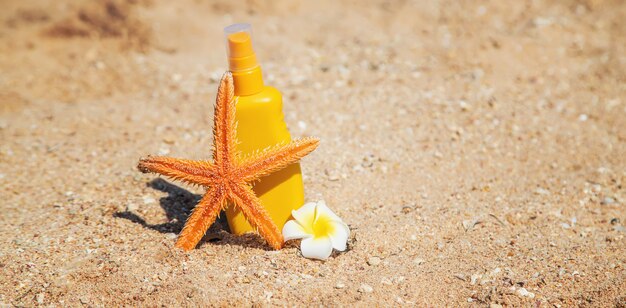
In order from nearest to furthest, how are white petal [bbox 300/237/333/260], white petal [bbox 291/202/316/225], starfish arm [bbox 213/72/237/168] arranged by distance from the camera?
starfish arm [bbox 213/72/237/168] < white petal [bbox 300/237/333/260] < white petal [bbox 291/202/316/225]

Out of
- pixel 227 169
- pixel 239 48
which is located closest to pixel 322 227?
pixel 227 169

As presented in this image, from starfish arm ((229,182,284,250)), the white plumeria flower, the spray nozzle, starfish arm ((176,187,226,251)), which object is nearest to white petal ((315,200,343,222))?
the white plumeria flower

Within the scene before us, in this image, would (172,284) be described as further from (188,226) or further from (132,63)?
(132,63)

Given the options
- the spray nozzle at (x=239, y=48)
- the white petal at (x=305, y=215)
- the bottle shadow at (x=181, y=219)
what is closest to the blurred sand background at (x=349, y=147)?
the bottle shadow at (x=181, y=219)

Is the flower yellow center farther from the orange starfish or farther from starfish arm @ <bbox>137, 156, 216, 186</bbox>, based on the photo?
starfish arm @ <bbox>137, 156, 216, 186</bbox>

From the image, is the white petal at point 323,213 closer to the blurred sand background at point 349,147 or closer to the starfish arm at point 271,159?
the blurred sand background at point 349,147

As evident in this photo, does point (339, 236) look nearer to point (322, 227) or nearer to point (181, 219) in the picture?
point (322, 227)
